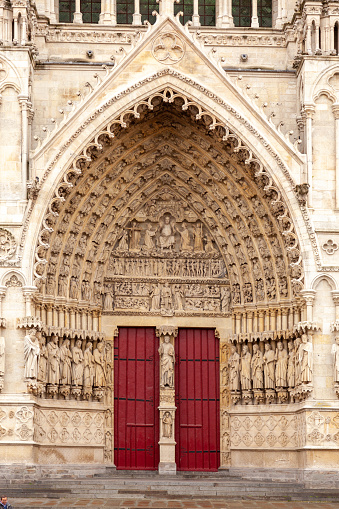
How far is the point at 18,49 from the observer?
60.1 feet

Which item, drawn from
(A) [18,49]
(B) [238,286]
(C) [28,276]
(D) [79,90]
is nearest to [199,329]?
(B) [238,286]

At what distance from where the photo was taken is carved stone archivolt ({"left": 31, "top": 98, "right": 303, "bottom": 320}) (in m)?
18.9

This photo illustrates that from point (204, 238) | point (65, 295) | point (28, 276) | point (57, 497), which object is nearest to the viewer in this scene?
point (57, 497)

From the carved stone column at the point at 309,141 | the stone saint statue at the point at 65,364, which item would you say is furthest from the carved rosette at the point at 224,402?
the carved stone column at the point at 309,141

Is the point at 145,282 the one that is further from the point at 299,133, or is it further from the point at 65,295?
the point at 299,133

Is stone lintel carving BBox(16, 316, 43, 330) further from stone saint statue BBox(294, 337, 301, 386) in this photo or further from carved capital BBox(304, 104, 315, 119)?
carved capital BBox(304, 104, 315, 119)

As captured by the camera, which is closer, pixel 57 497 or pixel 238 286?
pixel 57 497

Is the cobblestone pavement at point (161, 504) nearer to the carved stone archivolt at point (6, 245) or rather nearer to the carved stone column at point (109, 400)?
the carved stone column at point (109, 400)

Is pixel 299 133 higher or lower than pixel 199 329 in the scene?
higher

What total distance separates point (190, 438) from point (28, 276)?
4666mm

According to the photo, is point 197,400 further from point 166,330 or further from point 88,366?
point 88,366

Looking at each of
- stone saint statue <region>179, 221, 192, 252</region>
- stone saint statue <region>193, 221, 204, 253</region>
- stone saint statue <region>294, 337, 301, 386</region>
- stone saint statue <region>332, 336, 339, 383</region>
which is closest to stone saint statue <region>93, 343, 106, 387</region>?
stone saint statue <region>179, 221, 192, 252</region>

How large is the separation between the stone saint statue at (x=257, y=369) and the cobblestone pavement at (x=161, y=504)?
3.11 meters

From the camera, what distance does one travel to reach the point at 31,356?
17297mm
